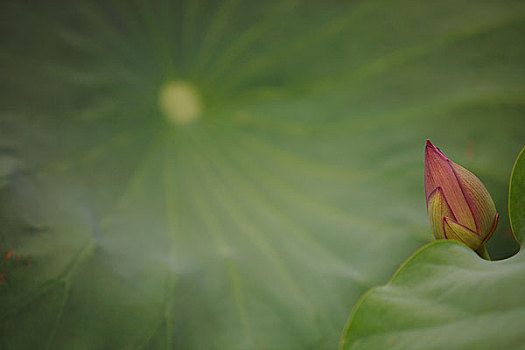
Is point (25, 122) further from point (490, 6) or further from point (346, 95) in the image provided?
point (490, 6)

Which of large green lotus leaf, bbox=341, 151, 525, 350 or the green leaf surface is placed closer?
large green lotus leaf, bbox=341, 151, 525, 350

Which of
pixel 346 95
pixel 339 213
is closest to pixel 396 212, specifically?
pixel 339 213

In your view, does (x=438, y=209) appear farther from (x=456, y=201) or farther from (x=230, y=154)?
(x=230, y=154)

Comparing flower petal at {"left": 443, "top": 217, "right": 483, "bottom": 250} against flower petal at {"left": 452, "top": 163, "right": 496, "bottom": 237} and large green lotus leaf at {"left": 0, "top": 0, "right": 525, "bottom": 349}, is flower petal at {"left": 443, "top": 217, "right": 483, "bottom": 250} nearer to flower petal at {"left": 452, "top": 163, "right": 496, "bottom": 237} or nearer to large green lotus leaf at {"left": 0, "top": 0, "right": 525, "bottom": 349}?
flower petal at {"left": 452, "top": 163, "right": 496, "bottom": 237}

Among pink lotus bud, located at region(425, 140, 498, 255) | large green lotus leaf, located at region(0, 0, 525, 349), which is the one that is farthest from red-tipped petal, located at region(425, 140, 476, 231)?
large green lotus leaf, located at region(0, 0, 525, 349)

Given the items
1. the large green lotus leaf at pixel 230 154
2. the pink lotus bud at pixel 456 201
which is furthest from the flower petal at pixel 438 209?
the large green lotus leaf at pixel 230 154

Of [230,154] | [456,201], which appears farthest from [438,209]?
[230,154]
